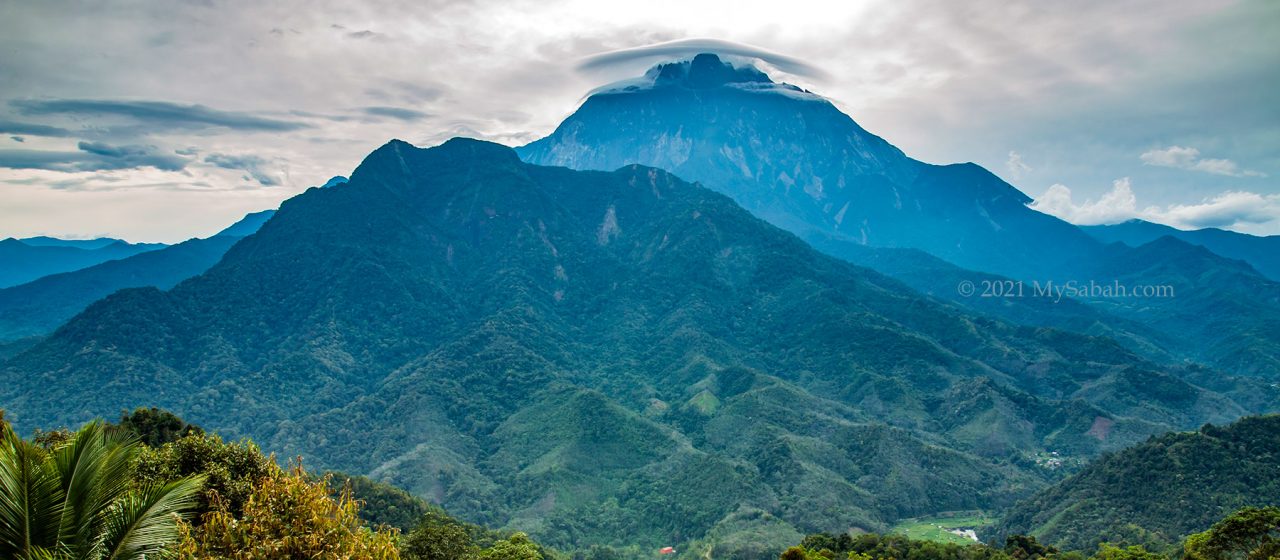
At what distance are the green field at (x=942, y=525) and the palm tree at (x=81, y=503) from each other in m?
151

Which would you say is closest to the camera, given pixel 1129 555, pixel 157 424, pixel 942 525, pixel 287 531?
pixel 287 531

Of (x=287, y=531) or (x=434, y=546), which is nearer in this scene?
(x=287, y=531)

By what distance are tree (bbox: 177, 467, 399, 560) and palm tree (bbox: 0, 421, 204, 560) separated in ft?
6.58

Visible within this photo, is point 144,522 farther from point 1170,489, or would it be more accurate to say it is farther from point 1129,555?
point 1170,489

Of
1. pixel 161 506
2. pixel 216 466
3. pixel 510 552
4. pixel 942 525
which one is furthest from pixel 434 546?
pixel 942 525

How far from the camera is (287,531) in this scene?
1981cm

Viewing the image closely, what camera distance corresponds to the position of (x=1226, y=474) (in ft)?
365

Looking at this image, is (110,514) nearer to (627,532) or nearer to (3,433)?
(3,433)

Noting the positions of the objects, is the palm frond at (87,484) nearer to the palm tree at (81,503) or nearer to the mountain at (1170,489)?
the palm tree at (81,503)

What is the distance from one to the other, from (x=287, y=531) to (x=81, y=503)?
5478 millimetres

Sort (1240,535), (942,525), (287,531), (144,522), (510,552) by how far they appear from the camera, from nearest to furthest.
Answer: (144,522) → (287,531) → (1240,535) → (510,552) → (942,525)

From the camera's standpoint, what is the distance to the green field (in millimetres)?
144375

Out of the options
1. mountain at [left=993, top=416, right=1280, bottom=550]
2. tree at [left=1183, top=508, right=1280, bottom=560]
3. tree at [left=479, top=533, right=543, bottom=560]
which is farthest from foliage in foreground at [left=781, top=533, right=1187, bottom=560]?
tree at [left=479, top=533, right=543, bottom=560]

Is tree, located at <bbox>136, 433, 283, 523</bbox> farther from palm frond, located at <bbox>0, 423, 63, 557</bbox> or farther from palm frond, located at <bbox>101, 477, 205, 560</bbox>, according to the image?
palm frond, located at <bbox>0, 423, 63, 557</bbox>
